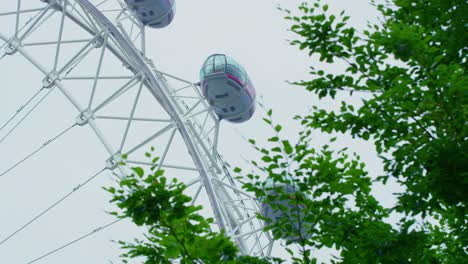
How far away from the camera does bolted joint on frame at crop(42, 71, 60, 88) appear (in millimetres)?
17141

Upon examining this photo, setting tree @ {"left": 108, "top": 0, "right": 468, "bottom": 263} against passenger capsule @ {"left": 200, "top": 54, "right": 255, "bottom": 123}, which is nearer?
tree @ {"left": 108, "top": 0, "right": 468, "bottom": 263}

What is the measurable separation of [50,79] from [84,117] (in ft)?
5.16

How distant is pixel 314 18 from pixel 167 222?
7.85 ft

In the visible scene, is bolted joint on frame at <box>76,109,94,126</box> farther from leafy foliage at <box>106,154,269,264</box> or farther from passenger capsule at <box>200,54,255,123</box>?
leafy foliage at <box>106,154,269,264</box>

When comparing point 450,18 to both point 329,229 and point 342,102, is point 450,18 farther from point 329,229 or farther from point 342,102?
point 329,229

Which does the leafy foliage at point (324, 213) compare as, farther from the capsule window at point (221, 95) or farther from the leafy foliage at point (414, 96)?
the capsule window at point (221, 95)

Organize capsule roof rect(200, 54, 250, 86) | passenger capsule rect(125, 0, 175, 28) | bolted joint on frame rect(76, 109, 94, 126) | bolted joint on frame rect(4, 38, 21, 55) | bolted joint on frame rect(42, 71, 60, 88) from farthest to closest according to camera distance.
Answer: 1. passenger capsule rect(125, 0, 175, 28)
2. bolted joint on frame rect(4, 38, 21, 55)
3. bolted joint on frame rect(42, 71, 60, 88)
4. capsule roof rect(200, 54, 250, 86)
5. bolted joint on frame rect(76, 109, 94, 126)

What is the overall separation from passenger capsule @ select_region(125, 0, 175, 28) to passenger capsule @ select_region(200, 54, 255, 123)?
84.7 inches

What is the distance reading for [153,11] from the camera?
59.0ft

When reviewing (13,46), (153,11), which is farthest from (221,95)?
(13,46)

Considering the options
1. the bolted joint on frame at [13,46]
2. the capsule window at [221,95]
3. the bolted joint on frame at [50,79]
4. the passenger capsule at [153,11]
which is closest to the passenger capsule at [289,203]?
the capsule window at [221,95]

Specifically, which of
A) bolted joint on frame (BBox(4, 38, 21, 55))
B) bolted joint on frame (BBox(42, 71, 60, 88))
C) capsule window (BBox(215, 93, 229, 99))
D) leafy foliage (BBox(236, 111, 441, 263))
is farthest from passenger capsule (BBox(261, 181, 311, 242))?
bolted joint on frame (BBox(4, 38, 21, 55))

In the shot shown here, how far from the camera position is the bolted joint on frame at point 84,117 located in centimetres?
1670

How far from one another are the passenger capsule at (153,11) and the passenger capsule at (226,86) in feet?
7.06
